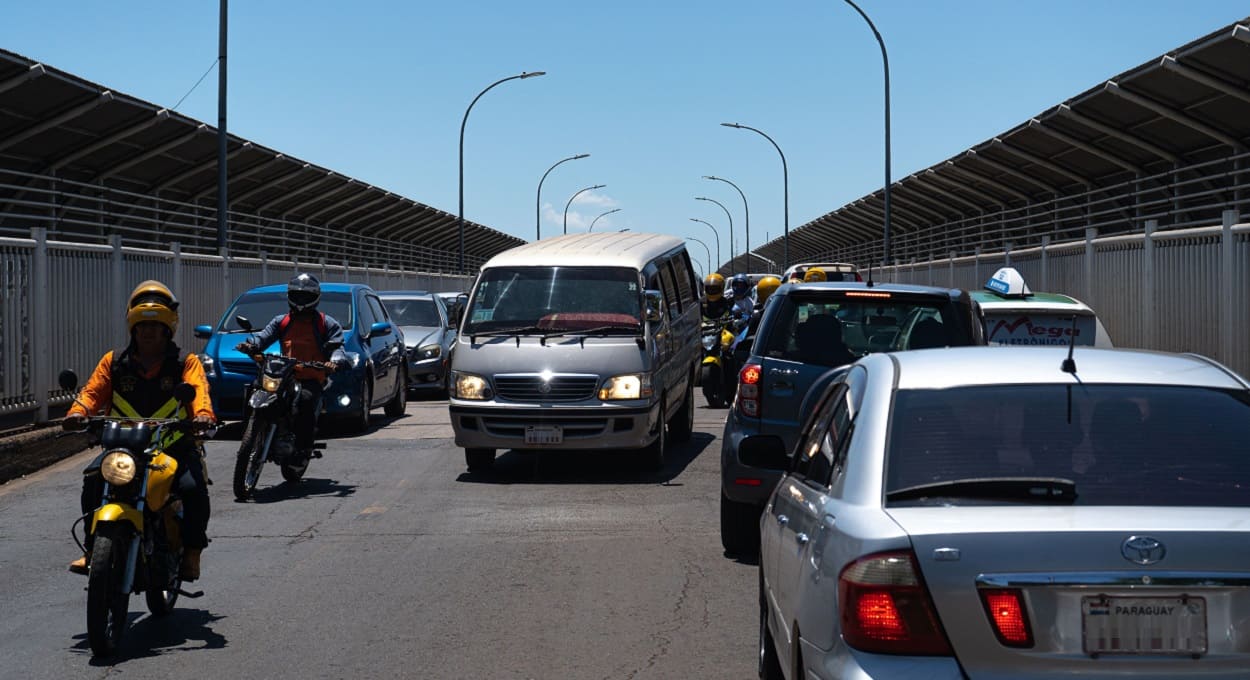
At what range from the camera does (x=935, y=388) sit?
4.56 m

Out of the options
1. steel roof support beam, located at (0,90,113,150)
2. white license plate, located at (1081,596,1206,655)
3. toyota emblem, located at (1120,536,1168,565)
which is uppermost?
steel roof support beam, located at (0,90,113,150)

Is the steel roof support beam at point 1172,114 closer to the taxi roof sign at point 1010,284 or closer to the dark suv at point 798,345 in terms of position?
the taxi roof sign at point 1010,284

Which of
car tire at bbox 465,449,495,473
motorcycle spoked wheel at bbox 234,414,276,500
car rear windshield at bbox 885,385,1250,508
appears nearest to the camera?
car rear windshield at bbox 885,385,1250,508

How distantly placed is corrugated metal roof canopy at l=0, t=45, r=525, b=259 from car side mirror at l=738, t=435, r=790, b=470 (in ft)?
53.7

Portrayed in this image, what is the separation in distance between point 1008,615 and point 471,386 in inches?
432

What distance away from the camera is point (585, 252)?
16062 mm

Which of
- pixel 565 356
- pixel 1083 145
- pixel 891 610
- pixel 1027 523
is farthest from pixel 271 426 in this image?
pixel 1083 145

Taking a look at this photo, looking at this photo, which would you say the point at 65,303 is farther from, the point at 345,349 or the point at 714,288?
the point at 714,288

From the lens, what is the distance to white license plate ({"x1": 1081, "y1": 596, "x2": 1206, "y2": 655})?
12.3 ft

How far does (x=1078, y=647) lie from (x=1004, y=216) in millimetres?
37484

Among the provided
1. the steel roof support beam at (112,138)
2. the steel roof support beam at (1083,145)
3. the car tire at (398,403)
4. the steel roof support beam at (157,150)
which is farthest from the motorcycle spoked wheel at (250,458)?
the steel roof support beam at (1083,145)

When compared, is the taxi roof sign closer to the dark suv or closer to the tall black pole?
the dark suv

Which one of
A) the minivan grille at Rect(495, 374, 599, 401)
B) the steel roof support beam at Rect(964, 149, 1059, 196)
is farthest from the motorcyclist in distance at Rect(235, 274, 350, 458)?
the steel roof support beam at Rect(964, 149, 1059, 196)

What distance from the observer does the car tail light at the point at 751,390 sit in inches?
399
